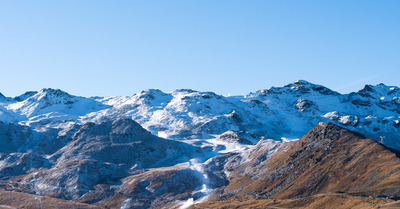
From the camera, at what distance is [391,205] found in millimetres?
195375

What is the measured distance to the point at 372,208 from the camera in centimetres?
19988

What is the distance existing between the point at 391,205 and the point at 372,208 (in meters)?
7.74
